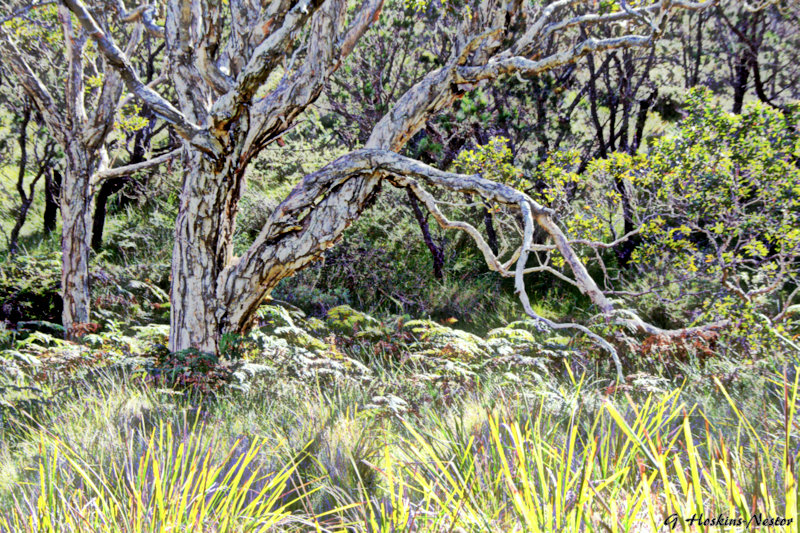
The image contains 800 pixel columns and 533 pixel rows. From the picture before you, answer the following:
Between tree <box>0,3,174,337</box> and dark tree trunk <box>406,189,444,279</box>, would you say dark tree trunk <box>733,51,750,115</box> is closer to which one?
dark tree trunk <box>406,189,444,279</box>

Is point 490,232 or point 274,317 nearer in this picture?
point 274,317

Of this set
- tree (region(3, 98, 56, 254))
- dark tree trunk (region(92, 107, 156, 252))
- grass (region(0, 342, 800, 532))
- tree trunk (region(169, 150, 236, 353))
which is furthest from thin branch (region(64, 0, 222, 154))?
tree (region(3, 98, 56, 254))

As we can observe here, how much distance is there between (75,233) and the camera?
706 cm

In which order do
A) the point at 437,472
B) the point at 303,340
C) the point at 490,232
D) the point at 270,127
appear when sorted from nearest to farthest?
the point at 437,472 → the point at 270,127 → the point at 303,340 → the point at 490,232

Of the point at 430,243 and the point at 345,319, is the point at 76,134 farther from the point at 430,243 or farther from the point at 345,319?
the point at 430,243

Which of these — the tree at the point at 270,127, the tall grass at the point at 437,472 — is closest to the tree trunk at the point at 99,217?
the tree at the point at 270,127

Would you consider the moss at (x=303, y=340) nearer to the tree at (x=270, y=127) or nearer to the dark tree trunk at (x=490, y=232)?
the tree at (x=270, y=127)

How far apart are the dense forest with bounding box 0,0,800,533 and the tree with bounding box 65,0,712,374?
0.03 meters

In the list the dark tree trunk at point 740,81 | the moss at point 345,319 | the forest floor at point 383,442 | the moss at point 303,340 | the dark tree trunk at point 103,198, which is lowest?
the moss at point 345,319

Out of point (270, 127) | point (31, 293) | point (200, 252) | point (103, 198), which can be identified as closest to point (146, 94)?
point (270, 127)

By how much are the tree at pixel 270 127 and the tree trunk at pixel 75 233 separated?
2801 mm

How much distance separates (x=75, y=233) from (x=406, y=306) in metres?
5.12

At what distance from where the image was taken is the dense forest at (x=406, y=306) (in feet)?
7.48

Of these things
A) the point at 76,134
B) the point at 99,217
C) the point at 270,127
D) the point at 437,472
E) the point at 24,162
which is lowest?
the point at 437,472
